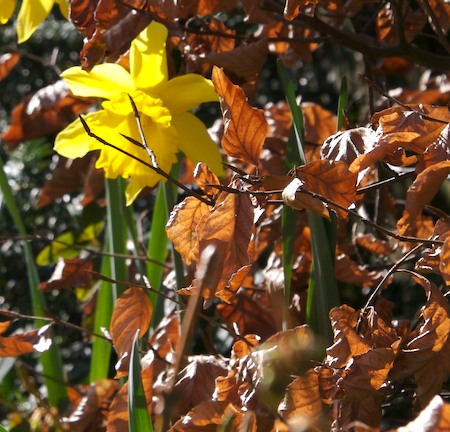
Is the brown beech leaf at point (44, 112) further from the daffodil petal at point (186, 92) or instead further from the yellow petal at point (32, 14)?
the daffodil petal at point (186, 92)

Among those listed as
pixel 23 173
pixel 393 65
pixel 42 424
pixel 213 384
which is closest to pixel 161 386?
pixel 213 384

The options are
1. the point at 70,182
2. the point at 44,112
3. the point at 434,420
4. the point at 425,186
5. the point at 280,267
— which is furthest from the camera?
the point at 70,182

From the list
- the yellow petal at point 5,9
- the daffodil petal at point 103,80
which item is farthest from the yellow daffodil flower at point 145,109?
the yellow petal at point 5,9

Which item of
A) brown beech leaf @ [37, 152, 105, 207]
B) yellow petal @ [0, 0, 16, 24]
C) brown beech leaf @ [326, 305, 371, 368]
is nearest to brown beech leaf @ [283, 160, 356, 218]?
brown beech leaf @ [326, 305, 371, 368]

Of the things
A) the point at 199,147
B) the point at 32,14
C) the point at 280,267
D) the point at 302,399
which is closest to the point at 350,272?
the point at 280,267

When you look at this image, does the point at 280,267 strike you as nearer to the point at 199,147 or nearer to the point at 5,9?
the point at 199,147

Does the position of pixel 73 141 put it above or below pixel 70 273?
above

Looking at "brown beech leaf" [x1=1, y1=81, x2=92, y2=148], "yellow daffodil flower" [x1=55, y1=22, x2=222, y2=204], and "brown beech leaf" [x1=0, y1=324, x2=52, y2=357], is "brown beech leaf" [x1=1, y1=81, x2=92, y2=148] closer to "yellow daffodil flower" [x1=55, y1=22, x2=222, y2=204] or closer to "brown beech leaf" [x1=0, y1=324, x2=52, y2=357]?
"yellow daffodil flower" [x1=55, y1=22, x2=222, y2=204]

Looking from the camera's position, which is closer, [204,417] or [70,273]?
[204,417]
